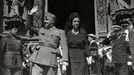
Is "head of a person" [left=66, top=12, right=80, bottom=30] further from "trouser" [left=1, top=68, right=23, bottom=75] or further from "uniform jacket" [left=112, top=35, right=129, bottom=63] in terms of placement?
"trouser" [left=1, top=68, right=23, bottom=75]

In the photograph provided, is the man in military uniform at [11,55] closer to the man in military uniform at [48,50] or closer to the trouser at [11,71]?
the trouser at [11,71]

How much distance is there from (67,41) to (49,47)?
0.90 metres

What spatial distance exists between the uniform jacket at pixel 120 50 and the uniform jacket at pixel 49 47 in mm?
1846

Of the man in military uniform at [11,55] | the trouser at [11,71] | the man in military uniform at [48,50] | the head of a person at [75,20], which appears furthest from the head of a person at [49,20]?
the trouser at [11,71]

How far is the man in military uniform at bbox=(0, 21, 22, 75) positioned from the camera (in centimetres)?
790

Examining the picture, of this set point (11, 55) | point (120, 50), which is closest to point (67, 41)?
point (120, 50)

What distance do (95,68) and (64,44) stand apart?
3.25 m

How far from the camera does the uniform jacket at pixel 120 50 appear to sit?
6777mm

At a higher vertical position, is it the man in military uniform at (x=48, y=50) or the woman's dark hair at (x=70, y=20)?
the woman's dark hair at (x=70, y=20)

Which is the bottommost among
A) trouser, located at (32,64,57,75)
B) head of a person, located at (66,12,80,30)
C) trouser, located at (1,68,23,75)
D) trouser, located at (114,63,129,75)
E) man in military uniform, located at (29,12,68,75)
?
trouser, located at (1,68,23,75)

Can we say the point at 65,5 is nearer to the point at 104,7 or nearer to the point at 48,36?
the point at 104,7

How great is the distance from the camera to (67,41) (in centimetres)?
631

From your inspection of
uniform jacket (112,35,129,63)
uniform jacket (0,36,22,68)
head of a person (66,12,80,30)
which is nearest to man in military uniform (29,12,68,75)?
head of a person (66,12,80,30)

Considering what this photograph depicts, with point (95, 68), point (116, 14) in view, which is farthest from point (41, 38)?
point (116, 14)
